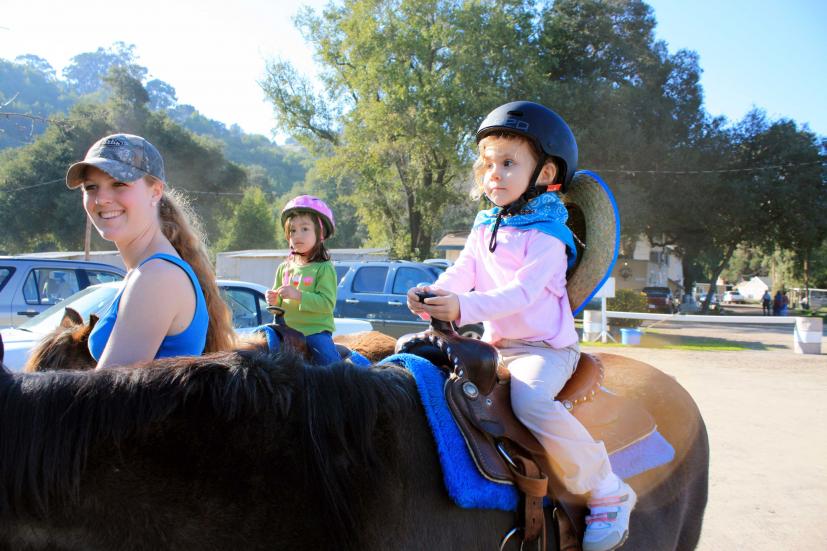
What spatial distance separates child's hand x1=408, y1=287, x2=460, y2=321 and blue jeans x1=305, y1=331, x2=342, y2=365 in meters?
1.72

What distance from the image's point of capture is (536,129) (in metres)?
2.20

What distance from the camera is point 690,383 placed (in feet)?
33.0

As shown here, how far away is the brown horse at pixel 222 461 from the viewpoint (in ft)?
3.69

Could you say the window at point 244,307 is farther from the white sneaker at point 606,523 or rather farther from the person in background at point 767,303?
the person in background at point 767,303

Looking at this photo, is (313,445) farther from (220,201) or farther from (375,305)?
(220,201)

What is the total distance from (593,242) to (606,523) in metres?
1.02

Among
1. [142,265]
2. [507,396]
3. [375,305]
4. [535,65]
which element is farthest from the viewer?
[535,65]

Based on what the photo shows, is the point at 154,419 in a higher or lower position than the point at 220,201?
lower

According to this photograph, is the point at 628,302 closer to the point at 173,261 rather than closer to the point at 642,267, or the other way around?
the point at 173,261

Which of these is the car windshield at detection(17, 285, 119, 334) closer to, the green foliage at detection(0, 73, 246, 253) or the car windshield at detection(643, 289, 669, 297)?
the green foliage at detection(0, 73, 246, 253)

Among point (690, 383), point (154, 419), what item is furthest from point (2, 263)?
point (690, 383)

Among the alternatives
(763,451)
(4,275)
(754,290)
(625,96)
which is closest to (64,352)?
(763,451)

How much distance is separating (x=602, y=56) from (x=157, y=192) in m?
35.7

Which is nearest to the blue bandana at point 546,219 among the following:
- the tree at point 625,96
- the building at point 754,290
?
the tree at point 625,96
